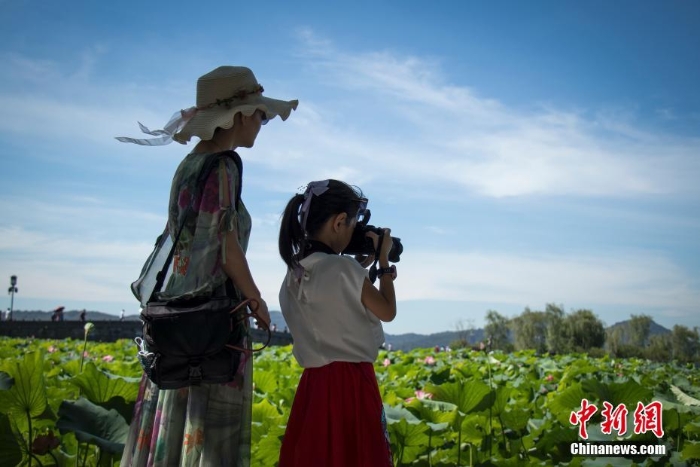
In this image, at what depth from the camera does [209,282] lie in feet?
5.37

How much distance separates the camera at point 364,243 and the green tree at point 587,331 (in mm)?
18752

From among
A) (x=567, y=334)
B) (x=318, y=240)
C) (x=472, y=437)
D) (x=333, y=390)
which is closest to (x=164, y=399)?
(x=333, y=390)

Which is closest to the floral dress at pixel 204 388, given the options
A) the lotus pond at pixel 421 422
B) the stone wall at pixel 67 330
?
the lotus pond at pixel 421 422

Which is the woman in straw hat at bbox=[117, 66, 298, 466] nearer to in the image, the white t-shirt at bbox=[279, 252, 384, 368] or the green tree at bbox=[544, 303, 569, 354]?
the white t-shirt at bbox=[279, 252, 384, 368]

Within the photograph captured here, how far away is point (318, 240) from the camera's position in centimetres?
182

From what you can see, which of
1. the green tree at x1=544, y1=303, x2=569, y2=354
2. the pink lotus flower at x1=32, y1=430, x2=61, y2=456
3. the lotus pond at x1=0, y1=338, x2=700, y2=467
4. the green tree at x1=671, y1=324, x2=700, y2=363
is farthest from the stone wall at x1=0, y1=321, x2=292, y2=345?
the pink lotus flower at x1=32, y1=430, x2=61, y2=456

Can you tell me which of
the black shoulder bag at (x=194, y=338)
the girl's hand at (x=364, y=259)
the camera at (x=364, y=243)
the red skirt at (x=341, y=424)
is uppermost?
the camera at (x=364, y=243)

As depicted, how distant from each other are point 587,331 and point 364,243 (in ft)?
64.7

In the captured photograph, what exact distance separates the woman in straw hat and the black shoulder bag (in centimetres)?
5

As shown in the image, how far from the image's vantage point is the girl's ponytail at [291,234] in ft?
5.98

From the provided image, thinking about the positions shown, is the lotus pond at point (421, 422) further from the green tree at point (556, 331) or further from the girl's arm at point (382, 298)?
the green tree at point (556, 331)

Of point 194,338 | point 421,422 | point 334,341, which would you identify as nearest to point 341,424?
point 334,341

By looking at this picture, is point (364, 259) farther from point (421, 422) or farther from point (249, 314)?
point (421, 422)

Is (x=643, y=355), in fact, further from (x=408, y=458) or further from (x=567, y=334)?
(x=408, y=458)
